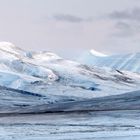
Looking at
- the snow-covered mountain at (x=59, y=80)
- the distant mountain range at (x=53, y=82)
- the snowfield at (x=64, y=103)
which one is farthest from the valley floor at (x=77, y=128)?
the snow-covered mountain at (x=59, y=80)

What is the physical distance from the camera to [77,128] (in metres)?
39.7

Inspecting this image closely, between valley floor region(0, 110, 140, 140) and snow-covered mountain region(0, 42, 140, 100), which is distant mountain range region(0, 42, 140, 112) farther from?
valley floor region(0, 110, 140, 140)

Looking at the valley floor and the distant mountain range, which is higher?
the distant mountain range

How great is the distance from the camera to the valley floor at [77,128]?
34.4 m

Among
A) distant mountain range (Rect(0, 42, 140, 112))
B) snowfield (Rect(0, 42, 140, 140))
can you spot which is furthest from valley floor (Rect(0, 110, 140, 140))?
distant mountain range (Rect(0, 42, 140, 112))

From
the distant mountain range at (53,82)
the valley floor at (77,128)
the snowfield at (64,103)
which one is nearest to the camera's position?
the valley floor at (77,128)

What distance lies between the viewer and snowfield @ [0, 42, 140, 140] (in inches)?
1484

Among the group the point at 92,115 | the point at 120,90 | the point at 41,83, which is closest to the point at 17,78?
the point at 41,83

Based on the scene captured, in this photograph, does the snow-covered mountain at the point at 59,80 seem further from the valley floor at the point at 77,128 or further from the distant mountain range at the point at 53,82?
the valley floor at the point at 77,128

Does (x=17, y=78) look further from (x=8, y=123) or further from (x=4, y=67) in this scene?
(x=8, y=123)

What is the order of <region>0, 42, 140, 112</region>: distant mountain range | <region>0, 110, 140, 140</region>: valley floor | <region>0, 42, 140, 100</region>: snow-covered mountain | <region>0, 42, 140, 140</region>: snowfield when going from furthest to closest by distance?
<region>0, 42, 140, 100</region>: snow-covered mountain → <region>0, 42, 140, 112</region>: distant mountain range → <region>0, 42, 140, 140</region>: snowfield → <region>0, 110, 140, 140</region>: valley floor

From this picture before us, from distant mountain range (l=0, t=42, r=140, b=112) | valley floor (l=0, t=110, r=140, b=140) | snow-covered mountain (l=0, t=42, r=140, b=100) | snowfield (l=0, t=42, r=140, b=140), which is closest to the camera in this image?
valley floor (l=0, t=110, r=140, b=140)

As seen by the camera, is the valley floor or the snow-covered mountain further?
the snow-covered mountain

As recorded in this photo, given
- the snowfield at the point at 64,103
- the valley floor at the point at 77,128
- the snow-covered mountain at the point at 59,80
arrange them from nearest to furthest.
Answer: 1. the valley floor at the point at 77,128
2. the snowfield at the point at 64,103
3. the snow-covered mountain at the point at 59,80
